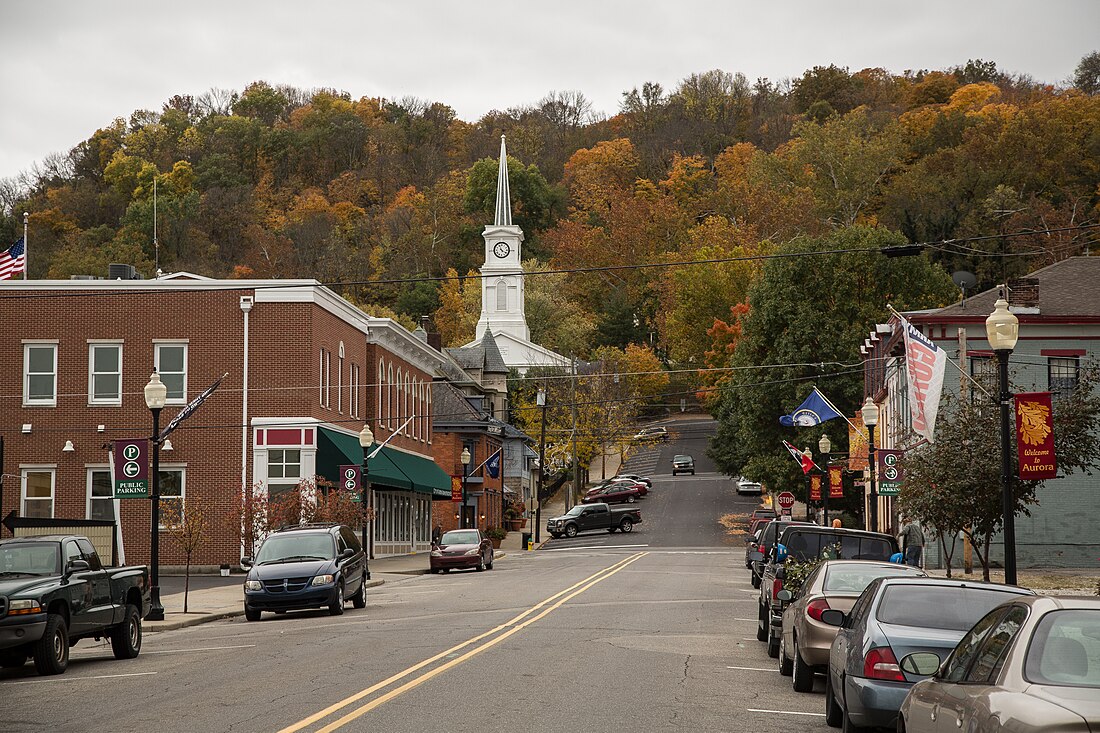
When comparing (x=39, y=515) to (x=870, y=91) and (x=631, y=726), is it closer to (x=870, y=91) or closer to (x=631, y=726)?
(x=631, y=726)

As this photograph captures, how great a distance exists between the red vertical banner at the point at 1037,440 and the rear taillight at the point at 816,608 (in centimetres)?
668

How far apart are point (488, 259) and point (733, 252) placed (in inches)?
1414

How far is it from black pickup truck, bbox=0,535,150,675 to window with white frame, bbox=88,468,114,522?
2521cm

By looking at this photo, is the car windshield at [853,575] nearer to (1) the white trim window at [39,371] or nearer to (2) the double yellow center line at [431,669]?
(2) the double yellow center line at [431,669]

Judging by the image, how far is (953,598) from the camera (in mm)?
11641

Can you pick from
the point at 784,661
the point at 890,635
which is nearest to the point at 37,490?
the point at 784,661

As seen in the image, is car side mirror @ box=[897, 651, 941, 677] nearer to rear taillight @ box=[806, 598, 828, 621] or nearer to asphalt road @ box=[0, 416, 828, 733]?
asphalt road @ box=[0, 416, 828, 733]

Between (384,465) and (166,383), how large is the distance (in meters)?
8.81

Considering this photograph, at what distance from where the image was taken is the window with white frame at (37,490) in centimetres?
4334

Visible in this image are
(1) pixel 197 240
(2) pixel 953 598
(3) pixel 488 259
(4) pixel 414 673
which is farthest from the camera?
(3) pixel 488 259

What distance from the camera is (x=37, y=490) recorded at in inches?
1714

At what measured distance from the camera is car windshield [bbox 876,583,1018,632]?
1129 centimetres

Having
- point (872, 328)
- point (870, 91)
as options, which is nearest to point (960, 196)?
point (872, 328)

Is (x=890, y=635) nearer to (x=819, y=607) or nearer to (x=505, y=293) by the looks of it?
(x=819, y=607)
